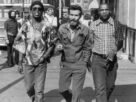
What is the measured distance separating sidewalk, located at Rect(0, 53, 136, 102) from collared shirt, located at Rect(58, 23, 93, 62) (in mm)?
1656

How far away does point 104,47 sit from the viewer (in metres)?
6.53

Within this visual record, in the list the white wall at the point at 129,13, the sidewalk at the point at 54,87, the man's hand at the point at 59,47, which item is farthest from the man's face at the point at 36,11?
the white wall at the point at 129,13

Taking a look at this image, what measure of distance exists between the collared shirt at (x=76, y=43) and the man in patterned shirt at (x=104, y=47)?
5.0 inches

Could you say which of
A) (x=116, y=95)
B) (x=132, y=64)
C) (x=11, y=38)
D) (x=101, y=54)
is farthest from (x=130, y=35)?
(x=101, y=54)

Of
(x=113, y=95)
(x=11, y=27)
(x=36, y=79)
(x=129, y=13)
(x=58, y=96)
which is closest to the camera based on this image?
(x=36, y=79)

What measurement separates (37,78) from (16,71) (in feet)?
17.1

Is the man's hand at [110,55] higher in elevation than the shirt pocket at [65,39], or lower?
lower

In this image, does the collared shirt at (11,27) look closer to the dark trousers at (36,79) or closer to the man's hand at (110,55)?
the dark trousers at (36,79)

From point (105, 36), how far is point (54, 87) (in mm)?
3110

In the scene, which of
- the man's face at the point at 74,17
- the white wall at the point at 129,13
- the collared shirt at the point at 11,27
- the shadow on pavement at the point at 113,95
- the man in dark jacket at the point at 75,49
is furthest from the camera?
the white wall at the point at 129,13

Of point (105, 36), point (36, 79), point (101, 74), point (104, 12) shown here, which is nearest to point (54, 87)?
point (36, 79)

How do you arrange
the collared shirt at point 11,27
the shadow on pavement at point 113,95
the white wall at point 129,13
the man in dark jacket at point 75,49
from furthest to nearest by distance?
the white wall at point 129,13 → the collared shirt at point 11,27 → the shadow on pavement at point 113,95 → the man in dark jacket at point 75,49

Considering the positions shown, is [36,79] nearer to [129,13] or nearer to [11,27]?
[11,27]

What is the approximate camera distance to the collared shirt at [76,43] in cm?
654
